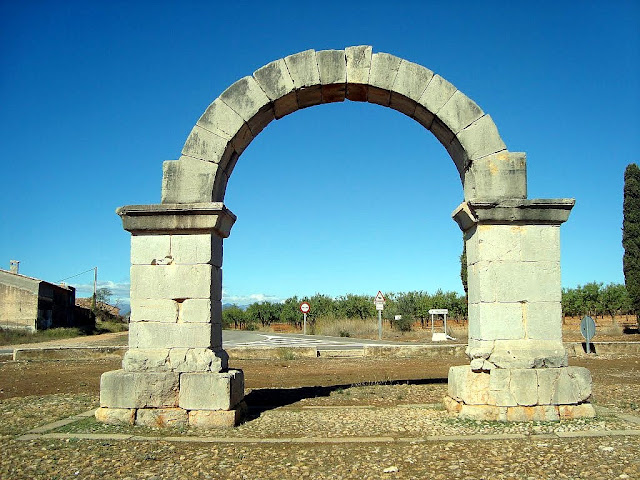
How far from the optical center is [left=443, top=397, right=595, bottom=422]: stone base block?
6277mm

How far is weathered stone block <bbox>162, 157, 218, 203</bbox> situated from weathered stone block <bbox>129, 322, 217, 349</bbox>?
161 cm

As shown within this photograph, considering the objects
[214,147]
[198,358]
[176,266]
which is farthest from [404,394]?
[214,147]

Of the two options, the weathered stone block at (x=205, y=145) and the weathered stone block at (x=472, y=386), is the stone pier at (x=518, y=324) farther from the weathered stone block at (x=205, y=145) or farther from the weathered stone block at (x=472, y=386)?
the weathered stone block at (x=205, y=145)

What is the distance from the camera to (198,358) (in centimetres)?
660

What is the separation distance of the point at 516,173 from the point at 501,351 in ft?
7.38

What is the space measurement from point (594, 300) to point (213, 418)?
44180 millimetres

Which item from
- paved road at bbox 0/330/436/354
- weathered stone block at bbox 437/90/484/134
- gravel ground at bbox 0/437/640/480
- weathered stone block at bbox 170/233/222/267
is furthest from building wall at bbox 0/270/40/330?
weathered stone block at bbox 437/90/484/134

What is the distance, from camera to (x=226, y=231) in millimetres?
7352

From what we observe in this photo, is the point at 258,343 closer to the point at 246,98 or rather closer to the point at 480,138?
the point at 246,98

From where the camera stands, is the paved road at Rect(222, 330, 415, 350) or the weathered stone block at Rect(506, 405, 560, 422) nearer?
the weathered stone block at Rect(506, 405, 560, 422)

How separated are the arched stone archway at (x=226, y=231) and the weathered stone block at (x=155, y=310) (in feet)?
0.04

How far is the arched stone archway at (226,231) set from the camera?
6.41 metres

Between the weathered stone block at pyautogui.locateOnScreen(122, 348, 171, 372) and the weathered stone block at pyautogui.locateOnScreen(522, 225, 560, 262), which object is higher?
the weathered stone block at pyautogui.locateOnScreen(522, 225, 560, 262)

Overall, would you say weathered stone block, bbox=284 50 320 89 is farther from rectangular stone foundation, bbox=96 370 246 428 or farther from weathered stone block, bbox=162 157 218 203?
rectangular stone foundation, bbox=96 370 246 428
